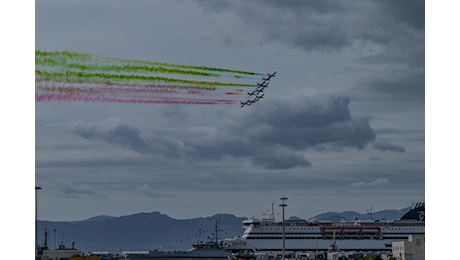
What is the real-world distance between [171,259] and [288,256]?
43.8 metres

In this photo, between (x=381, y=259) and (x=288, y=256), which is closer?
(x=381, y=259)

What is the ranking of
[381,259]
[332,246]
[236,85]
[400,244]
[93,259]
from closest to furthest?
[236,85] < [93,259] < [400,244] < [381,259] < [332,246]

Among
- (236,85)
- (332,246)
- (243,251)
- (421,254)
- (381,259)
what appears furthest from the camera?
(332,246)

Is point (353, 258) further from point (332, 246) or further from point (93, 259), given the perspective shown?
point (93, 259)

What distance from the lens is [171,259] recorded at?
147375 millimetres

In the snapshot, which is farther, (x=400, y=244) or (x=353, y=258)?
(x=353, y=258)

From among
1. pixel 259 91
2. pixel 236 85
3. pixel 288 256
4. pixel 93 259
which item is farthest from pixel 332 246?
pixel 236 85

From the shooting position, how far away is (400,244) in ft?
475

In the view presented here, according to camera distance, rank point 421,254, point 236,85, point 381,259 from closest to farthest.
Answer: point 236,85 < point 421,254 < point 381,259

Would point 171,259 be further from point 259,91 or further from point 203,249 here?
point 259,91

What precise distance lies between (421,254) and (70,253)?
7607 centimetres

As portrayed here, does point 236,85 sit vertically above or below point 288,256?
above
